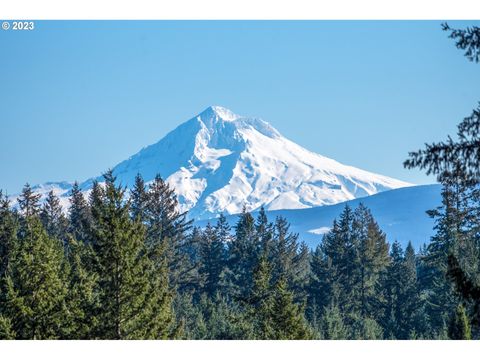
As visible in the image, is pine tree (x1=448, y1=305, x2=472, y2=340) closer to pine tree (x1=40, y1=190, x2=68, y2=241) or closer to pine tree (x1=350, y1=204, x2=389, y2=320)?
pine tree (x1=350, y1=204, x2=389, y2=320)

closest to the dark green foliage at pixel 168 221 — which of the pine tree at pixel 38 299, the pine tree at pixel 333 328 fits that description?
the pine tree at pixel 333 328

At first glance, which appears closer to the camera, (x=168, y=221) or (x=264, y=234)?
(x=168, y=221)

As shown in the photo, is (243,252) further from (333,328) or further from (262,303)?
(262,303)

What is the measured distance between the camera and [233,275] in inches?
2653

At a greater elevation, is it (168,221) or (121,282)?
(168,221)

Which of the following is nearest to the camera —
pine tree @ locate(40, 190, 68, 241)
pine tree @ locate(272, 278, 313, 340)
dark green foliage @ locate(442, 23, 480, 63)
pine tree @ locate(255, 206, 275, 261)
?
dark green foliage @ locate(442, 23, 480, 63)

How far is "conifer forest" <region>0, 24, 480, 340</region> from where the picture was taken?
25391 mm

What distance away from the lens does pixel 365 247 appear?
211ft

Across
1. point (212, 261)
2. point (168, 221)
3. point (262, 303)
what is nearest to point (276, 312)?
point (262, 303)

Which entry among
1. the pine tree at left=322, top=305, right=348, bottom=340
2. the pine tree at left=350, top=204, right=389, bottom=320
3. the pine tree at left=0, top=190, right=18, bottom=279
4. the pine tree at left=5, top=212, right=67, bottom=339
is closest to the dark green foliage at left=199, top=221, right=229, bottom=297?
the pine tree at left=350, top=204, right=389, bottom=320

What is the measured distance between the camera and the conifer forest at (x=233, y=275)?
2539 centimetres
